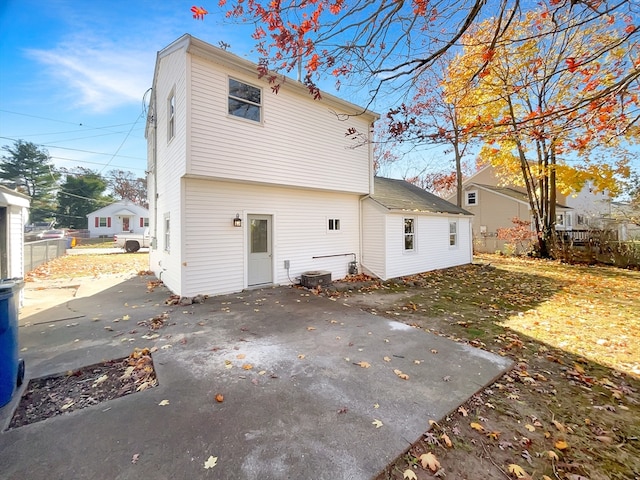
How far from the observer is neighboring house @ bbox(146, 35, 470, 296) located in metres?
6.82

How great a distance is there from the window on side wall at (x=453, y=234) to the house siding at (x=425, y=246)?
0.19 m

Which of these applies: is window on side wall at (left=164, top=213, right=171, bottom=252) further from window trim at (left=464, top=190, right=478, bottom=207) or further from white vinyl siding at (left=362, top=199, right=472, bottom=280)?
window trim at (left=464, top=190, right=478, bottom=207)

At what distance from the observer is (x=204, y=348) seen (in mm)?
4234

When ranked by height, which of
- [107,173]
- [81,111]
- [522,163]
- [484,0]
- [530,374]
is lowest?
[530,374]

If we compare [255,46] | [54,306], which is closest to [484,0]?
[255,46]

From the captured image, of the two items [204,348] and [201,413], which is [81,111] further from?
[201,413]

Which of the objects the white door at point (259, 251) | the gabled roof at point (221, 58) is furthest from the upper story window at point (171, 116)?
the white door at point (259, 251)

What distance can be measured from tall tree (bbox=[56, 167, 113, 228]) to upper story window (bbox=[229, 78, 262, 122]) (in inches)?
1691

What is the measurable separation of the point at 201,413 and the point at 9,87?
53.1 feet

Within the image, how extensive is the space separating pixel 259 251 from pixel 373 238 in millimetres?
4346

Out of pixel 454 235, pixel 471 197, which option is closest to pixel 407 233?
pixel 454 235

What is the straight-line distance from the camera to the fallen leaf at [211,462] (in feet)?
6.83

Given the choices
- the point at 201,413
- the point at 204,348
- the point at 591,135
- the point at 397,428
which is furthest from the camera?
the point at 591,135

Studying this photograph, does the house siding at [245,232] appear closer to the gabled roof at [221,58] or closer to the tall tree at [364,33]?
the gabled roof at [221,58]
